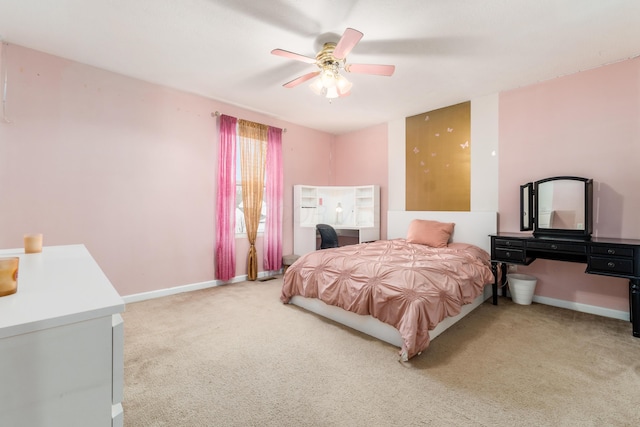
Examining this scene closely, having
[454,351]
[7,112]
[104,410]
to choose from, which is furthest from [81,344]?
[7,112]

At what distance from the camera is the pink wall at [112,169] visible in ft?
8.99

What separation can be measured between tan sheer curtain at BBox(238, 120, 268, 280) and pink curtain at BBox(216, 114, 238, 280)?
163 millimetres

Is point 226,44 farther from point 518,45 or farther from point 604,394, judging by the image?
point 604,394

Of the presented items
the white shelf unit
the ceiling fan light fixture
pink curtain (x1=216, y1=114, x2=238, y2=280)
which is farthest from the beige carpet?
the ceiling fan light fixture

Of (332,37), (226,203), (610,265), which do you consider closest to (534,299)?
(610,265)

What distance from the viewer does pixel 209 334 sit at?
2.54m

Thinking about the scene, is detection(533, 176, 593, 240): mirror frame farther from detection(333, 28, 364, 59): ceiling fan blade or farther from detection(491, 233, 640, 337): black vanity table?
detection(333, 28, 364, 59): ceiling fan blade

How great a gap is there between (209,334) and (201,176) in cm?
223

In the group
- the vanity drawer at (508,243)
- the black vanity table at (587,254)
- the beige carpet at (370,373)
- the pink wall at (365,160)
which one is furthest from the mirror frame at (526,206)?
the pink wall at (365,160)

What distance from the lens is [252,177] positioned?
437 centimetres

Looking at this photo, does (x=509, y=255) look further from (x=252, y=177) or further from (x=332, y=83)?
(x=252, y=177)

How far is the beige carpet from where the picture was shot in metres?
1.57

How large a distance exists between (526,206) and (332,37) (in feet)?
9.78

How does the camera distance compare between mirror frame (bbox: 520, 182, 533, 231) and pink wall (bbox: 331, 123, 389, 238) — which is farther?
pink wall (bbox: 331, 123, 389, 238)
